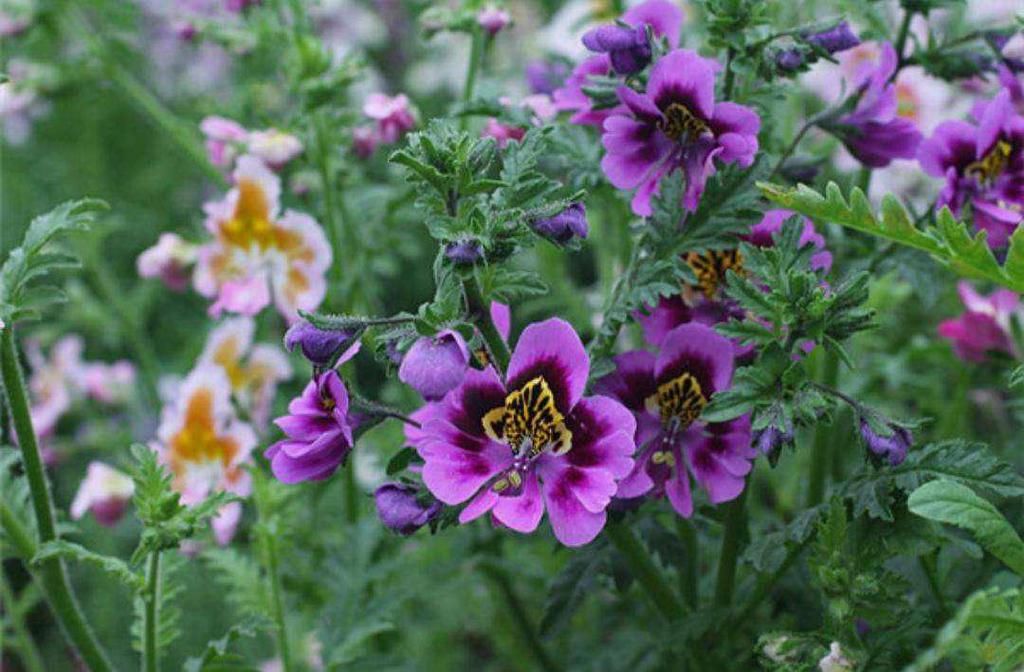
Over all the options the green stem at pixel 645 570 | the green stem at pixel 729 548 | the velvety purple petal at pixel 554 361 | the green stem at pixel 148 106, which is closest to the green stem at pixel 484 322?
the velvety purple petal at pixel 554 361

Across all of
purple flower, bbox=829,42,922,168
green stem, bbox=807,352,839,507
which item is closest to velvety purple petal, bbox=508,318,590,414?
purple flower, bbox=829,42,922,168

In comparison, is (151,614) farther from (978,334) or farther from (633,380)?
(978,334)

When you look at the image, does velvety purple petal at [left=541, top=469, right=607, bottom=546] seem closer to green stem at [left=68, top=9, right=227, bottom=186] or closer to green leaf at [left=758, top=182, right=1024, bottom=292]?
green leaf at [left=758, top=182, right=1024, bottom=292]

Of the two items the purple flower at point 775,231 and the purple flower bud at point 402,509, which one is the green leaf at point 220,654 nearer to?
the purple flower bud at point 402,509

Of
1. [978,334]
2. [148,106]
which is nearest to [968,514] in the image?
[978,334]

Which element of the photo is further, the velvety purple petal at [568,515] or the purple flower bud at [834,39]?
the purple flower bud at [834,39]

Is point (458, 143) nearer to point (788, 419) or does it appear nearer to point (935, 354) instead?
point (788, 419)
